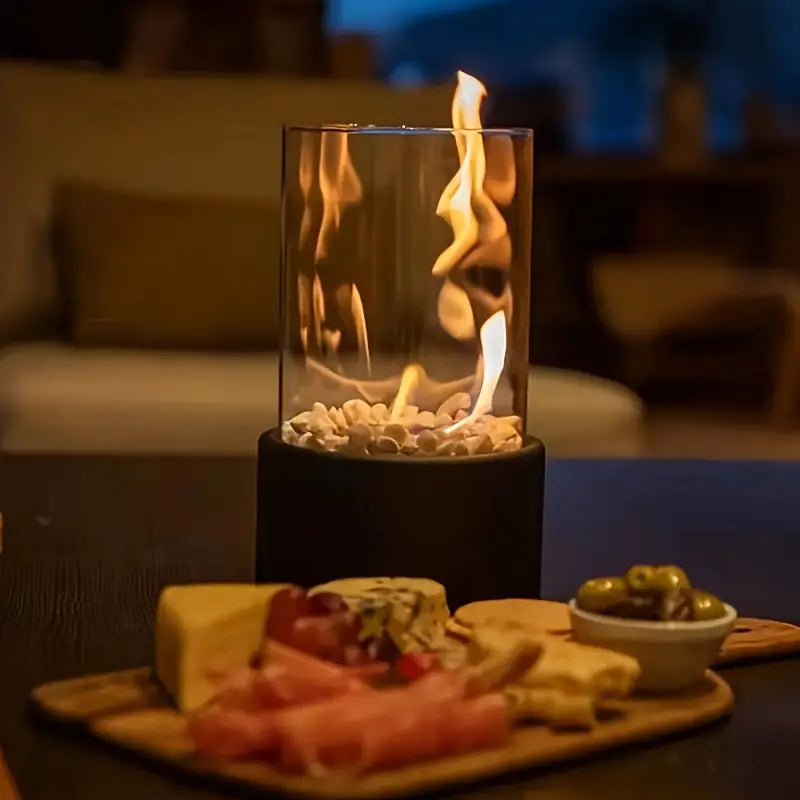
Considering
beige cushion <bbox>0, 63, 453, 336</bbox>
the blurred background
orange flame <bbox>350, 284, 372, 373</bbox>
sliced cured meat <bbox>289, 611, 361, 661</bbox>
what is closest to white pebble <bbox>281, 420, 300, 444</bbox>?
orange flame <bbox>350, 284, 372, 373</bbox>

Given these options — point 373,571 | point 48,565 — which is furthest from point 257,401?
point 373,571

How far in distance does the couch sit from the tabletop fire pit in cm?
89

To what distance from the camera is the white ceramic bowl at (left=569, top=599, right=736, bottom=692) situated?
2.53ft

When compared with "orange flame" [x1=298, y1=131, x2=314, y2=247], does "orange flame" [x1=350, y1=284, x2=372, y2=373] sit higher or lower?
lower

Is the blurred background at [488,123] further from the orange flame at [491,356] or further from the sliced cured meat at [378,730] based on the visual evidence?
the sliced cured meat at [378,730]

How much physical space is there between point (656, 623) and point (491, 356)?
313 mm

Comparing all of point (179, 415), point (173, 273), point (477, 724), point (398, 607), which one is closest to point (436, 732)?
point (477, 724)

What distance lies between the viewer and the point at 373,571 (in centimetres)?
89

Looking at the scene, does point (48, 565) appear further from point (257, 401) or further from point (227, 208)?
point (227, 208)

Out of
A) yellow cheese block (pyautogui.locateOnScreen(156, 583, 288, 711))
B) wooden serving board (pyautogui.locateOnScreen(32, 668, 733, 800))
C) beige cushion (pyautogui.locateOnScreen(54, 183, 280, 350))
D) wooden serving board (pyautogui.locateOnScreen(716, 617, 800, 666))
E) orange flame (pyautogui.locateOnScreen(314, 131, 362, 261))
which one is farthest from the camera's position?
beige cushion (pyautogui.locateOnScreen(54, 183, 280, 350))

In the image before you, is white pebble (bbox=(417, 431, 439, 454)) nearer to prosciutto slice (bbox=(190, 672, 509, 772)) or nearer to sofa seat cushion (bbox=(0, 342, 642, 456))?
prosciutto slice (bbox=(190, 672, 509, 772))

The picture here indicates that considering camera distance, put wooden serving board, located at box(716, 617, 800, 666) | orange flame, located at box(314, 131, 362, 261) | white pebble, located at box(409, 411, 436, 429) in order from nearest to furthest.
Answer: wooden serving board, located at box(716, 617, 800, 666) < white pebble, located at box(409, 411, 436, 429) < orange flame, located at box(314, 131, 362, 261)

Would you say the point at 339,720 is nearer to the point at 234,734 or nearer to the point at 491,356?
the point at 234,734

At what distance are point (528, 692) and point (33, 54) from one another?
318 centimetres
